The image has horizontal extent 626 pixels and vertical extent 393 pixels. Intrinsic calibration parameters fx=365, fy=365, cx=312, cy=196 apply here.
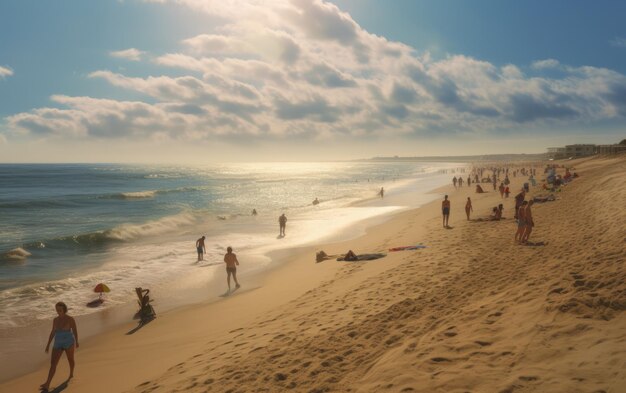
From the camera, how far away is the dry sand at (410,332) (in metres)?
4.86

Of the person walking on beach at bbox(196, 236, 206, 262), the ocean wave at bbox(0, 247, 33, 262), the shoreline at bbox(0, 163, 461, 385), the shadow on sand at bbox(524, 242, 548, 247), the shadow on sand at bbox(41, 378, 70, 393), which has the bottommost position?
the shoreline at bbox(0, 163, 461, 385)

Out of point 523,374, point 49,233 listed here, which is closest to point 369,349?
point 523,374

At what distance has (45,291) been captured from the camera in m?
13.7

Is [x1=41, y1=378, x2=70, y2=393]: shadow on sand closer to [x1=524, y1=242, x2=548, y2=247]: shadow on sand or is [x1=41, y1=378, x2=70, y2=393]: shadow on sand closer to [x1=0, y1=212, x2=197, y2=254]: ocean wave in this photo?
[x1=524, y1=242, x2=548, y2=247]: shadow on sand

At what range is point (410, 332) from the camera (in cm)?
670

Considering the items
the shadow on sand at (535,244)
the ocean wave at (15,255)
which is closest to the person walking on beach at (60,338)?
the shadow on sand at (535,244)

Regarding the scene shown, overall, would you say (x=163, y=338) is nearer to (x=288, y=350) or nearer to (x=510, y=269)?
(x=288, y=350)

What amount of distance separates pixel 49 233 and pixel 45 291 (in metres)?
15.8

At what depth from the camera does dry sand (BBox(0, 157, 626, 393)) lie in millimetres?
4863

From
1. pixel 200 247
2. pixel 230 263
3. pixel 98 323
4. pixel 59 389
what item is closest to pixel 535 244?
pixel 230 263

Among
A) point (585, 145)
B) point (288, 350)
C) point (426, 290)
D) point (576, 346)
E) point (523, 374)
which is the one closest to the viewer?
point (523, 374)

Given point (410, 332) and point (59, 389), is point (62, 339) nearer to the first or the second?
point (59, 389)

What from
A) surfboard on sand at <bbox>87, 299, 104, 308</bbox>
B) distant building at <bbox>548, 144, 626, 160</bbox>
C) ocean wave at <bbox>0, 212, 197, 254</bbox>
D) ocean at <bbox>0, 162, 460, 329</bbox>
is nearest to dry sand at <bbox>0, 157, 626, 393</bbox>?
surfboard on sand at <bbox>87, 299, 104, 308</bbox>

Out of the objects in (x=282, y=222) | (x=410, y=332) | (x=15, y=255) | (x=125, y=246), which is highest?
(x=410, y=332)
